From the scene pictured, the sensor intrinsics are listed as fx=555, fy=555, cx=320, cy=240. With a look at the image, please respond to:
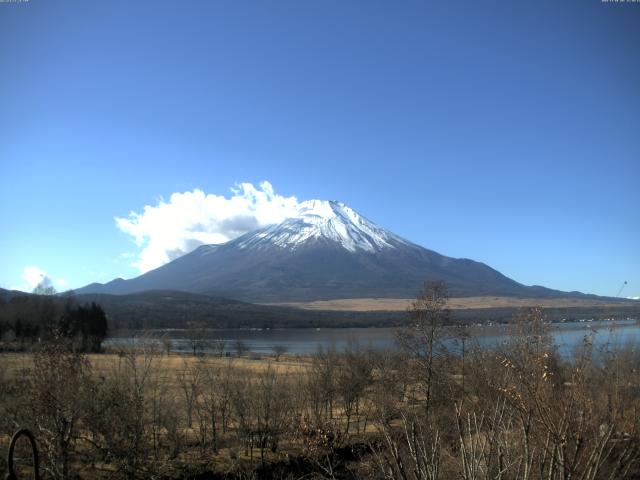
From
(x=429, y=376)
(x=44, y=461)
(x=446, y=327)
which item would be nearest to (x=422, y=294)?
(x=446, y=327)

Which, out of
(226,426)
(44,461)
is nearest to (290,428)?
(226,426)

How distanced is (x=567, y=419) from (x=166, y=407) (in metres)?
27.6

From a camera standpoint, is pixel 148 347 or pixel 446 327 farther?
pixel 446 327

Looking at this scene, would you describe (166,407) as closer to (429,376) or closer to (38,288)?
(429,376)

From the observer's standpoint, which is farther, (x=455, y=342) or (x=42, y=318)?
(x=42, y=318)

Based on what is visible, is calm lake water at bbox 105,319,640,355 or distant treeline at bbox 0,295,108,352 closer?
calm lake water at bbox 105,319,640,355

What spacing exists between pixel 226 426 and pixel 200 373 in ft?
13.4

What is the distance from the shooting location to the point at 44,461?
697 inches

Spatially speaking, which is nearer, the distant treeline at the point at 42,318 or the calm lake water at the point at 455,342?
the calm lake water at the point at 455,342

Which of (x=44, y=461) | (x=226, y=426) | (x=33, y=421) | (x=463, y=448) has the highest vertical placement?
(x=463, y=448)

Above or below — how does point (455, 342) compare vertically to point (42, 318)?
below

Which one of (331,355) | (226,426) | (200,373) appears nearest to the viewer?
(226,426)

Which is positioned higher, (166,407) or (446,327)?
(446,327)

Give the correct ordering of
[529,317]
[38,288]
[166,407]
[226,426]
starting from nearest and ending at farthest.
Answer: [529,317], [166,407], [226,426], [38,288]
